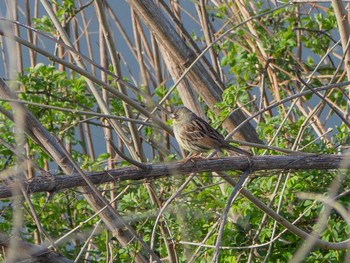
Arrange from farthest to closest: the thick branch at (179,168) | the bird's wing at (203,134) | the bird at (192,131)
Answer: the bird at (192,131)
the bird's wing at (203,134)
the thick branch at (179,168)

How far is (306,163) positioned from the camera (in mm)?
3215

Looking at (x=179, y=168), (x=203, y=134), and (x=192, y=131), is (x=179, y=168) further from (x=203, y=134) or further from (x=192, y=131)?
(x=192, y=131)

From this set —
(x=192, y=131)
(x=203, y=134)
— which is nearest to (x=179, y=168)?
(x=203, y=134)

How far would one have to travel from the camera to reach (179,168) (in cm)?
288

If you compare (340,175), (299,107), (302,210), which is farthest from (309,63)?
(340,175)

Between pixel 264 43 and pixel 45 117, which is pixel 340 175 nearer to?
pixel 264 43

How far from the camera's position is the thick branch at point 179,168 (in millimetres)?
2613

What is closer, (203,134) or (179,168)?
(179,168)

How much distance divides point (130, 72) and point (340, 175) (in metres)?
2.35

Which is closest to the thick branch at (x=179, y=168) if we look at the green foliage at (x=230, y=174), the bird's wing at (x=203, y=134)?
the green foliage at (x=230, y=174)

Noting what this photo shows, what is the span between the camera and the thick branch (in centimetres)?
261

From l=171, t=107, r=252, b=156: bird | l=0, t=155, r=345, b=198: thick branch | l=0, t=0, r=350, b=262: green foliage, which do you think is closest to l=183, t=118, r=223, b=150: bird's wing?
l=171, t=107, r=252, b=156: bird

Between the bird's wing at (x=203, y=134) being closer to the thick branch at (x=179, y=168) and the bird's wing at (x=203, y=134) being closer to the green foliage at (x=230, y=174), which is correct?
the green foliage at (x=230, y=174)

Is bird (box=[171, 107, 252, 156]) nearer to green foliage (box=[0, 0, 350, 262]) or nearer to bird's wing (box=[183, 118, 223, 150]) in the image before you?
bird's wing (box=[183, 118, 223, 150])
